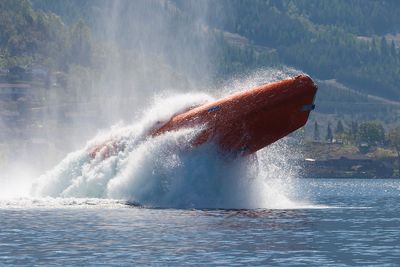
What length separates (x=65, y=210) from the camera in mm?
98875

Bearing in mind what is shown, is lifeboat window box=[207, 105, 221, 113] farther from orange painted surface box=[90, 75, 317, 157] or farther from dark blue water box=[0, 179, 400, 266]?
dark blue water box=[0, 179, 400, 266]

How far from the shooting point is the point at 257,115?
97.6 m

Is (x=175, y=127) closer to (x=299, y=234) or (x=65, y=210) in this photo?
(x=65, y=210)

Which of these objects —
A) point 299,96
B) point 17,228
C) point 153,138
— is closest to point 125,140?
point 153,138

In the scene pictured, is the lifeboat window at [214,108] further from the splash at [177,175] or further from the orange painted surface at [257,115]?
the splash at [177,175]

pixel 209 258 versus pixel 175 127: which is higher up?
pixel 175 127

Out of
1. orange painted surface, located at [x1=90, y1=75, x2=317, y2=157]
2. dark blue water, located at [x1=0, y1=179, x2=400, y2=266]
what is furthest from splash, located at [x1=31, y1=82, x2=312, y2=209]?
dark blue water, located at [x1=0, y1=179, x2=400, y2=266]

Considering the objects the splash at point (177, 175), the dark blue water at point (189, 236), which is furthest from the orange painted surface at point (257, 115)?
the dark blue water at point (189, 236)

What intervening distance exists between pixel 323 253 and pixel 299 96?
3054 centimetres

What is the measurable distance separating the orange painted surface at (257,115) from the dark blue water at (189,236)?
6.78 metres

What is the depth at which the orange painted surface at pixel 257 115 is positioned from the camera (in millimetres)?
96625

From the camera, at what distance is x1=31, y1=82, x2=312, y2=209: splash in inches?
3912

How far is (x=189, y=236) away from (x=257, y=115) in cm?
2380

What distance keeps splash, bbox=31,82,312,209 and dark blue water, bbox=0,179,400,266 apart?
3.34 meters
